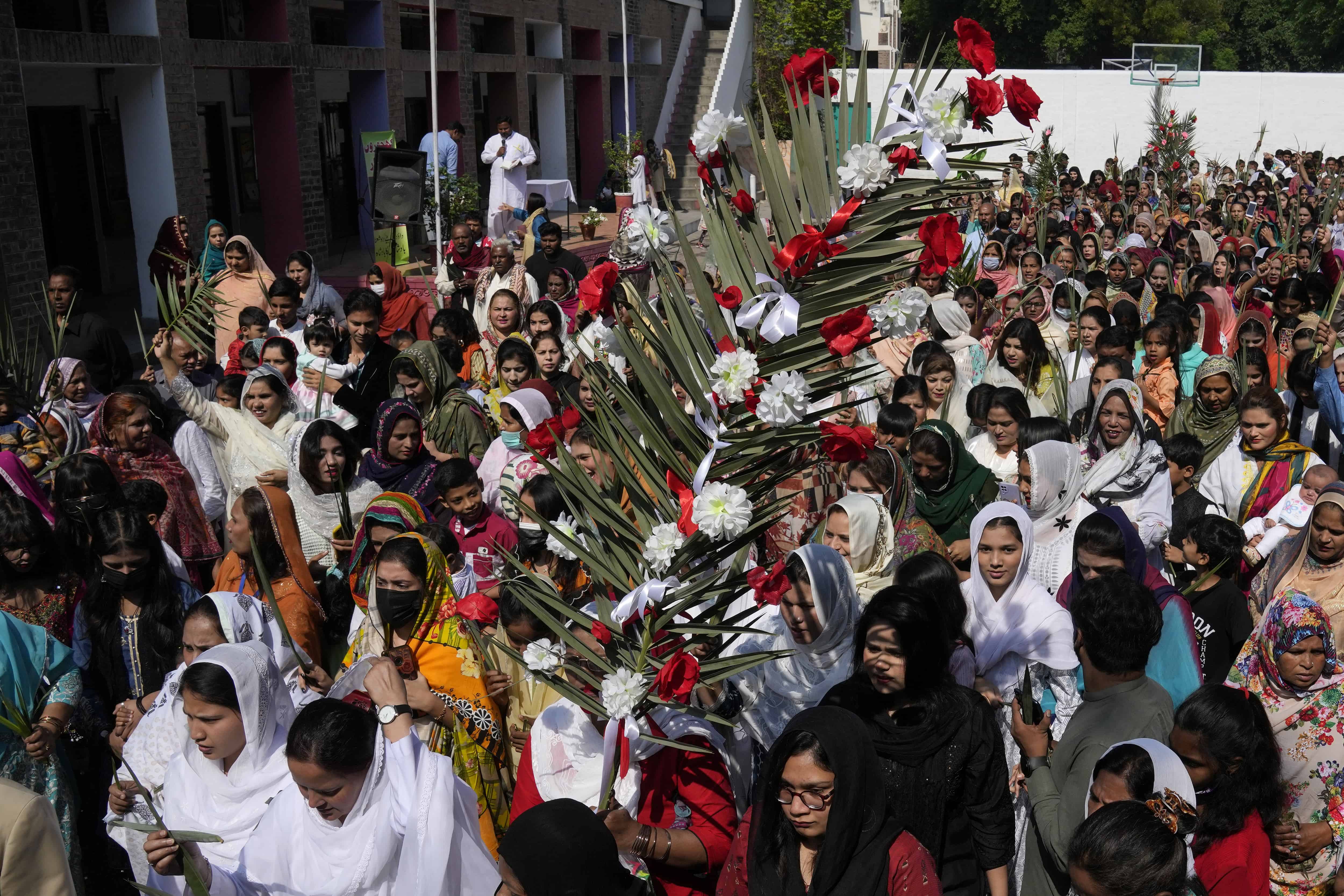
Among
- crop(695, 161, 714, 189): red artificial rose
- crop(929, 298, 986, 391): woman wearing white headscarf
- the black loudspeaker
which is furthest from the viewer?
the black loudspeaker

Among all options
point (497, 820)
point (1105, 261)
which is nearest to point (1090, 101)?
point (1105, 261)

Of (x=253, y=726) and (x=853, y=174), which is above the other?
(x=853, y=174)

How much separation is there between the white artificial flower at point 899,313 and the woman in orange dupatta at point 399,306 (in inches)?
239

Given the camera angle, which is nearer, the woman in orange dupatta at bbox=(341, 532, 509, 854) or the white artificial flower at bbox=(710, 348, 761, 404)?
the white artificial flower at bbox=(710, 348, 761, 404)

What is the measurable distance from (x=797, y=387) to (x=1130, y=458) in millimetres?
3289

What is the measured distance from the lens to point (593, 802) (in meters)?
2.79

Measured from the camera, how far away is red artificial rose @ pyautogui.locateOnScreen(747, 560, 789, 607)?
2271 millimetres

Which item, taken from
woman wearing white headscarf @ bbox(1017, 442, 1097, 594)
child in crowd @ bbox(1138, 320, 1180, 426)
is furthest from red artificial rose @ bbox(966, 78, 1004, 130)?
child in crowd @ bbox(1138, 320, 1180, 426)

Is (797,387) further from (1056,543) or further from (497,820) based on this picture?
(1056,543)

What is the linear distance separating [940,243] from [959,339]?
5134 mm

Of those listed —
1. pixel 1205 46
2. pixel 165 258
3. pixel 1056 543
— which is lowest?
pixel 1056 543

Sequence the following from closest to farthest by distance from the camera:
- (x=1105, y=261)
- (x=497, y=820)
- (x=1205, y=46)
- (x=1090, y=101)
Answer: (x=497, y=820)
(x=1105, y=261)
(x=1090, y=101)
(x=1205, y=46)

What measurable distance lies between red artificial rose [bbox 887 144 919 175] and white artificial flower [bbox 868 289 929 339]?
0.78 feet

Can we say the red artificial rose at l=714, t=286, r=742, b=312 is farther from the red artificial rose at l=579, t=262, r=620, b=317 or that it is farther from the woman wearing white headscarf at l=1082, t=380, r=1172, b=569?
the woman wearing white headscarf at l=1082, t=380, r=1172, b=569
